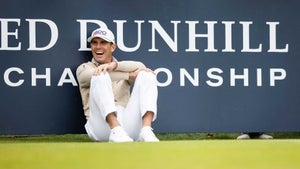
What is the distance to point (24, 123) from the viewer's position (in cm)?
607

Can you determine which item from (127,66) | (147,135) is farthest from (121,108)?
(147,135)

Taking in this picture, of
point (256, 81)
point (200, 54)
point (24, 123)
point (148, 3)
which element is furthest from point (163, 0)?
point (24, 123)

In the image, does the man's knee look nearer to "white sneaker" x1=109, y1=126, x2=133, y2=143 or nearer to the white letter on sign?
"white sneaker" x1=109, y1=126, x2=133, y2=143

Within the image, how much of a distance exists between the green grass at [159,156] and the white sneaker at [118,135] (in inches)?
21.6

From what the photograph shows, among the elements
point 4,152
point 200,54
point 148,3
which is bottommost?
point 4,152

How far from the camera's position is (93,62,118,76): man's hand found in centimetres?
517

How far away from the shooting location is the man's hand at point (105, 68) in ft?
17.0

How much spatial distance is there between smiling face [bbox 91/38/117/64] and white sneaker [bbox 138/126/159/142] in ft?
2.81

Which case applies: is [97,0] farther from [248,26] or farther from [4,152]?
[4,152]

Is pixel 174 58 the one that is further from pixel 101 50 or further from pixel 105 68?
pixel 105 68

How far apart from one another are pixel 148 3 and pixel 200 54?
596 millimetres

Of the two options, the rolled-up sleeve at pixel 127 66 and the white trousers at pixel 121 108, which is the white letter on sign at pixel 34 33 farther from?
the white trousers at pixel 121 108

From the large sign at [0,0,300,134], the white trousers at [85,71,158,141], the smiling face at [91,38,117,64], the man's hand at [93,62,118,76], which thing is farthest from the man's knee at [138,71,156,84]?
the large sign at [0,0,300,134]

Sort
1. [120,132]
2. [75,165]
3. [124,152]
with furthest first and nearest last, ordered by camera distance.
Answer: [120,132], [124,152], [75,165]
